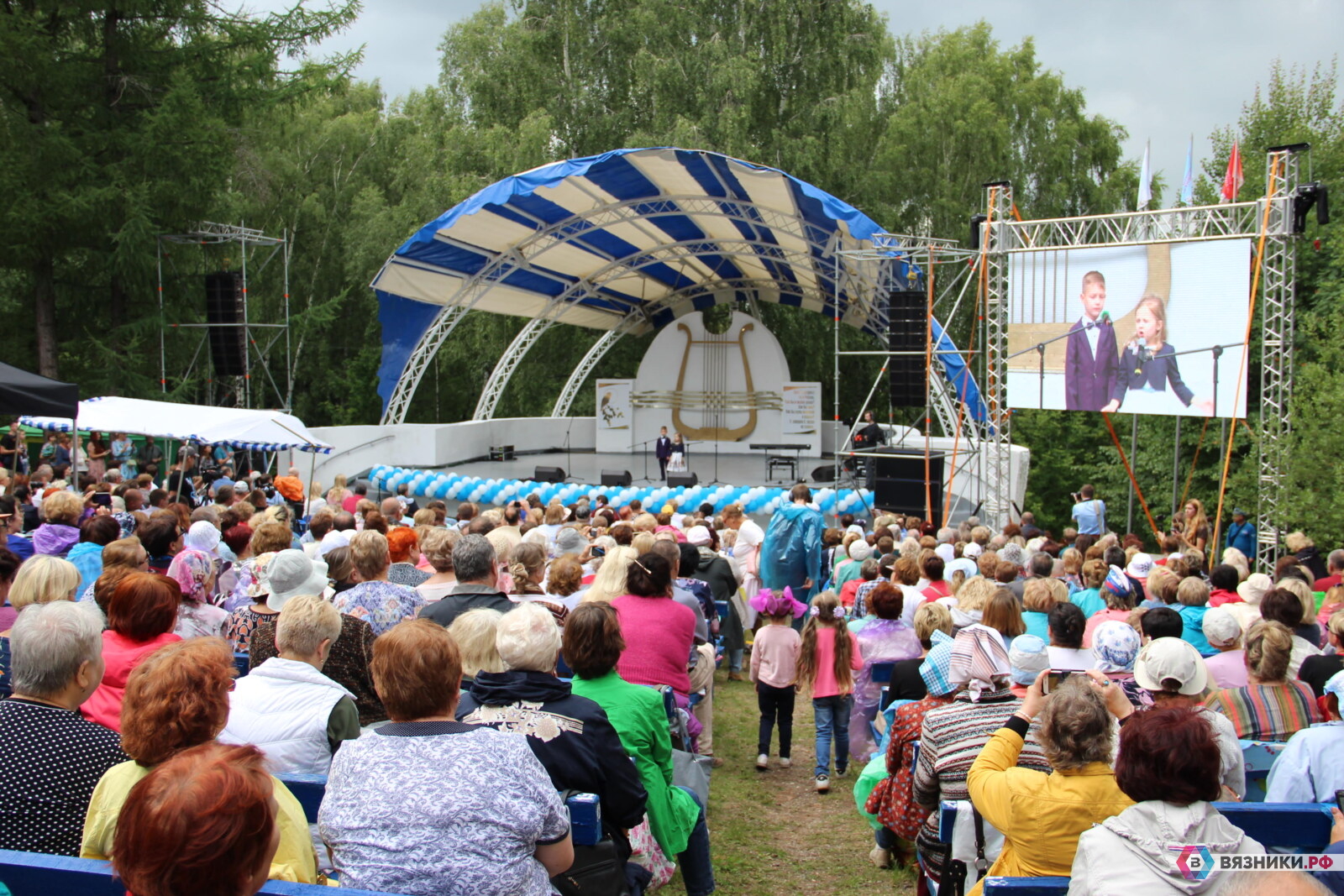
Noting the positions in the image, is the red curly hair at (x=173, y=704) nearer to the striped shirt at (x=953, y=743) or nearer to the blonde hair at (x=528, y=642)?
the blonde hair at (x=528, y=642)

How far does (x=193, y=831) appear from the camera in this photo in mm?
1639

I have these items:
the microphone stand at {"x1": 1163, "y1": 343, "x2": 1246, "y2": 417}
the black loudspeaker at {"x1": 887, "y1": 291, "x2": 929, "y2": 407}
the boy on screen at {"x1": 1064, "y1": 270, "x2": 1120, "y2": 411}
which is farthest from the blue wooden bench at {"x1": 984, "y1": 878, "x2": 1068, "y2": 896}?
the black loudspeaker at {"x1": 887, "y1": 291, "x2": 929, "y2": 407}

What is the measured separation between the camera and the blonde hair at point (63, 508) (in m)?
6.46

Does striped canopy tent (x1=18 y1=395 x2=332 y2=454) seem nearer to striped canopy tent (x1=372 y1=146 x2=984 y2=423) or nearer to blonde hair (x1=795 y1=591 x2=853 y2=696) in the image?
striped canopy tent (x1=372 y1=146 x2=984 y2=423)

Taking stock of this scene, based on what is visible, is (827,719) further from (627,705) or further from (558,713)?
(558,713)

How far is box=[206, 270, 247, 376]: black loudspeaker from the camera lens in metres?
18.6

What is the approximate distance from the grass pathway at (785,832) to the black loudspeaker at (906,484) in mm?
8152

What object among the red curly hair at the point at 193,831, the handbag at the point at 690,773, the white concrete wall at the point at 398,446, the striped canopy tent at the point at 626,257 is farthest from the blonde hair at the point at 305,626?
the white concrete wall at the point at 398,446

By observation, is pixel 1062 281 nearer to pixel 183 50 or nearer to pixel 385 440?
pixel 385 440

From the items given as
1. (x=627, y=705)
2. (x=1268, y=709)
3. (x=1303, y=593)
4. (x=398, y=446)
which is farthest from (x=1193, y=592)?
(x=398, y=446)

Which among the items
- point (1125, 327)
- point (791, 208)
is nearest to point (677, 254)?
point (791, 208)

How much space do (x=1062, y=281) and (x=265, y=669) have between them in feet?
38.0

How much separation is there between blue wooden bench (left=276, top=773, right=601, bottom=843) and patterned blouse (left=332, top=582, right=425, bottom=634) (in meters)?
1.36

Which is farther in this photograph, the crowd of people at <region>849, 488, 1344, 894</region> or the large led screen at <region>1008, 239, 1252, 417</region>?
the large led screen at <region>1008, 239, 1252, 417</region>
